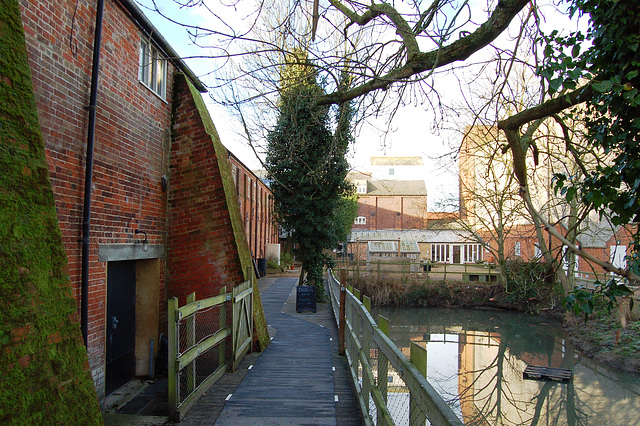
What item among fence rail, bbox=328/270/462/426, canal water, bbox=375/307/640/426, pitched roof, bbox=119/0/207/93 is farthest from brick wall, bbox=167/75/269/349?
canal water, bbox=375/307/640/426

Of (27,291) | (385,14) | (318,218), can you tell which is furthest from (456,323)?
(27,291)

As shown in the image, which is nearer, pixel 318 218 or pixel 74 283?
pixel 74 283

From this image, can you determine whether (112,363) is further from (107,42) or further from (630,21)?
(630,21)

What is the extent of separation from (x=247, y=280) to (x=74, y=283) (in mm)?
3362

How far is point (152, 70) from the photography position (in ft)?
26.6

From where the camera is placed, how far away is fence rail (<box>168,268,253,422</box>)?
503cm

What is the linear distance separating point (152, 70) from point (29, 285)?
563cm

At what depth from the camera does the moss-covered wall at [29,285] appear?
314cm

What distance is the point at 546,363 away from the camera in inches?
546

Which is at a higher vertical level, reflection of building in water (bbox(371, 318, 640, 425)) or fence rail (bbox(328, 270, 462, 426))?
fence rail (bbox(328, 270, 462, 426))

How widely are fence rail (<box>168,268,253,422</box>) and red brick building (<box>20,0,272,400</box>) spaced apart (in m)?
0.65

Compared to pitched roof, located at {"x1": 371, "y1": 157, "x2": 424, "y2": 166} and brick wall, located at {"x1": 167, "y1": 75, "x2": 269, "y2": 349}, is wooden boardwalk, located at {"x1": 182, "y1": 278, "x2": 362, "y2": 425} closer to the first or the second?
brick wall, located at {"x1": 167, "y1": 75, "x2": 269, "y2": 349}

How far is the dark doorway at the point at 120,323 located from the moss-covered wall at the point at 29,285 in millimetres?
3392

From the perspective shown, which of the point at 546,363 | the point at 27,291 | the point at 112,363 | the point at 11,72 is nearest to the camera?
the point at 27,291
